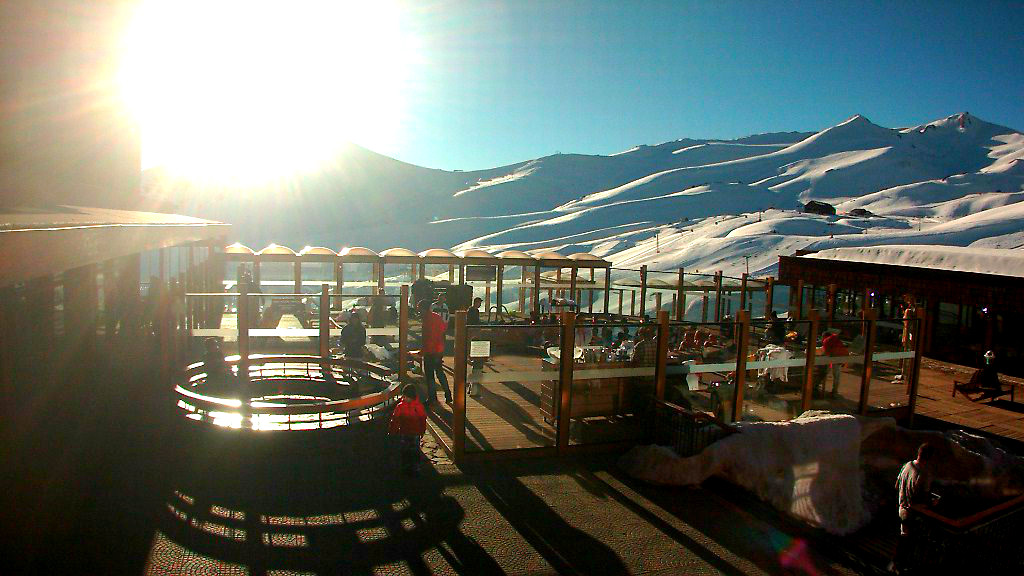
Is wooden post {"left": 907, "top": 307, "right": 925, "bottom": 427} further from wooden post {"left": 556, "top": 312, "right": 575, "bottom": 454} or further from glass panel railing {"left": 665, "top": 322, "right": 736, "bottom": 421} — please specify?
wooden post {"left": 556, "top": 312, "right": 575, "bottom": 454}

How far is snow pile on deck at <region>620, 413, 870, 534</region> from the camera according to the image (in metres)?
7.01

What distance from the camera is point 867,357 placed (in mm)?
10414

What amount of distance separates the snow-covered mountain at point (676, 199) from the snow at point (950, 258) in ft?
50.1

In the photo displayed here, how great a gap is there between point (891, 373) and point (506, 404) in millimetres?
Answer: 6635

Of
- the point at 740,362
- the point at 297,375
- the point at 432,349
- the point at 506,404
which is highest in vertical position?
the point at 740,362

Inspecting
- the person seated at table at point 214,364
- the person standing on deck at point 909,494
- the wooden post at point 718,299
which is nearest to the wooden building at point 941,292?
the wooden post at point 718,299

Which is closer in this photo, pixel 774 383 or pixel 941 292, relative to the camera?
pixel 774 383

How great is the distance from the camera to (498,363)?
13.8m

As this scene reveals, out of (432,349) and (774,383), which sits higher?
(432,349)

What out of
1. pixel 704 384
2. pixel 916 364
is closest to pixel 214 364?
pixel 704 384

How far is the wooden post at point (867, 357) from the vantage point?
1041cm

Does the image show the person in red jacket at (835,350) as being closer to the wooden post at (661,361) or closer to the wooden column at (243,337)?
the wooden post at (661,361)

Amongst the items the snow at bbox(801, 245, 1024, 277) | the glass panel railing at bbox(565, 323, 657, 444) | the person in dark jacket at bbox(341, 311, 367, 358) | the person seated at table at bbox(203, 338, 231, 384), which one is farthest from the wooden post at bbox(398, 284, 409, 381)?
the snow at bbox(801, 245, 1024, 277)

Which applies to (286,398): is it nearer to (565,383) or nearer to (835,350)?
(565,383)
